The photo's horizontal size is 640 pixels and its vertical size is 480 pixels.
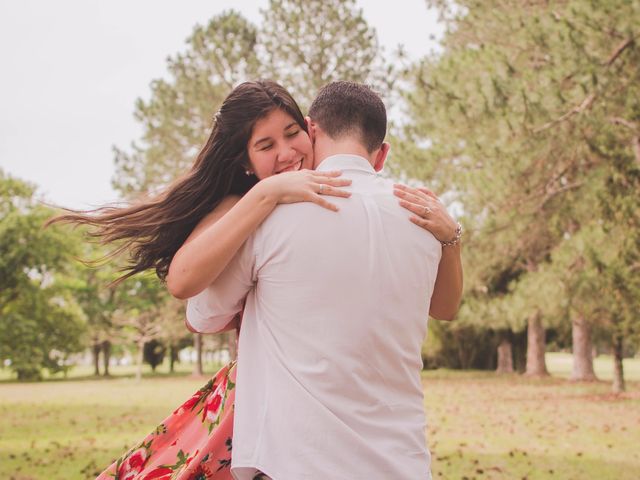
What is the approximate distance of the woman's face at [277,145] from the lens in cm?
218

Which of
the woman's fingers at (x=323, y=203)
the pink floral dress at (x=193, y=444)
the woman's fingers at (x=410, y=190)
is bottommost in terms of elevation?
the pink floral dress at (x=193, y=444)

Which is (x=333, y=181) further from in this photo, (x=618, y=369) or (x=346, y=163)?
(x=618, y=369)

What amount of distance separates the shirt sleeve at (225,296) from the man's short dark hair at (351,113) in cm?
41

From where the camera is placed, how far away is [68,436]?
11.6 metres

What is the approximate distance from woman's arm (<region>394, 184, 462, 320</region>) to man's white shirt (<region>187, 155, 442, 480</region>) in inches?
2.1

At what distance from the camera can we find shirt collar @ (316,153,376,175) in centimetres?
190

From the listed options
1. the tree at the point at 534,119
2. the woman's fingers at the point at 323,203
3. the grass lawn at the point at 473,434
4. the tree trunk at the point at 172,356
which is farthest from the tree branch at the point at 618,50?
the tree trunk at the point at 172,356

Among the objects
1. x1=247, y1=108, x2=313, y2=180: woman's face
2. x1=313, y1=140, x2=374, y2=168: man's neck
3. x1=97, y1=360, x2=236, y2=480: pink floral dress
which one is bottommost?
x1=97, y1=360, x2=236, y2=480: pink floral dress

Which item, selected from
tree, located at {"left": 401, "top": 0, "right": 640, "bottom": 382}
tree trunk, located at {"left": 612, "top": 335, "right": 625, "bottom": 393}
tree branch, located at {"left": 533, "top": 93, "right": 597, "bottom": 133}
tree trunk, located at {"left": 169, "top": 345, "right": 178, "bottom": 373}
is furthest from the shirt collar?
tree trunk, located at {"left": 169, "top": 345, "right": 178, "bottom": 373}

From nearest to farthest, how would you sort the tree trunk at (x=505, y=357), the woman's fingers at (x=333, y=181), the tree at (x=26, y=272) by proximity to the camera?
1. the woman's fingers at (x=333, y=181)
2. the tree trunk at (x=505, y=357)
3. the tree at (x=26, y=272)

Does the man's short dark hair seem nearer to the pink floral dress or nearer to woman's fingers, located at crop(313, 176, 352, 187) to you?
woman's fingers, located at crop(313, 176, 352, 187)

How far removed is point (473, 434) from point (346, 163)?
10.1m

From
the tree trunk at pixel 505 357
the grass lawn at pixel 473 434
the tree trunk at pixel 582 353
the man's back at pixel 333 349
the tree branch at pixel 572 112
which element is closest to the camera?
the man's back at pixel 333 349

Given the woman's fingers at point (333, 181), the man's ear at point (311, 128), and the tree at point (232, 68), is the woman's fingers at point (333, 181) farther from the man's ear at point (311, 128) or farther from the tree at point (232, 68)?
the tree at point (232, 68)
